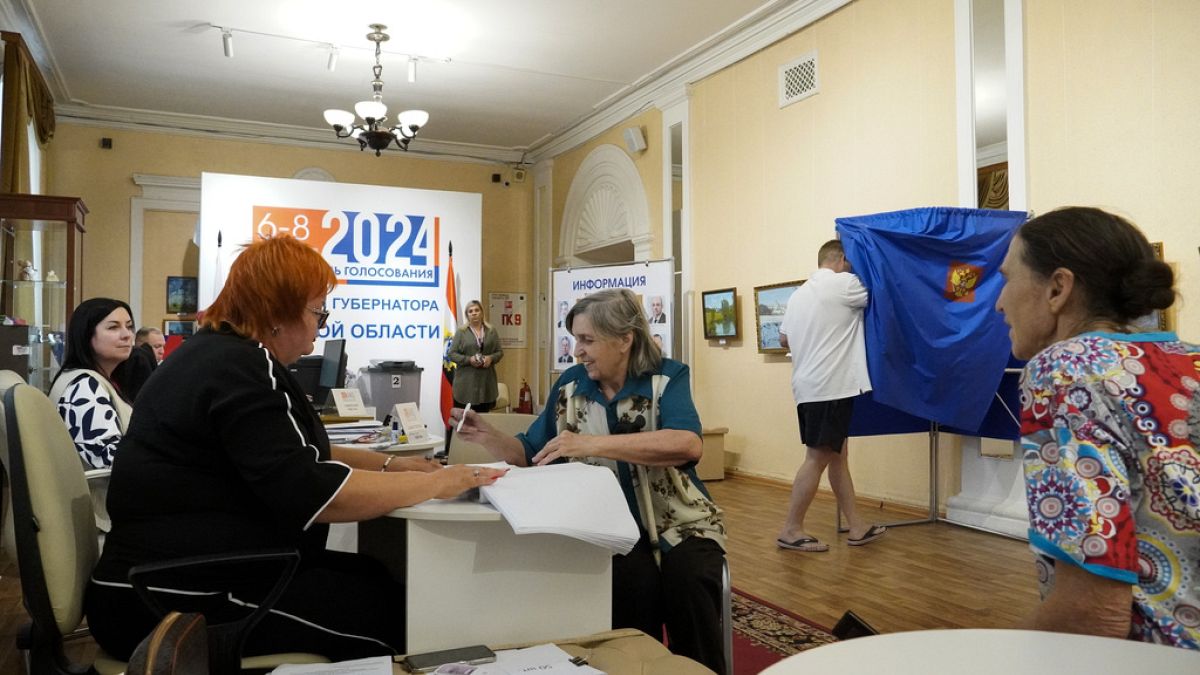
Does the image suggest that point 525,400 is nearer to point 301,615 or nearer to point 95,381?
point 95,381

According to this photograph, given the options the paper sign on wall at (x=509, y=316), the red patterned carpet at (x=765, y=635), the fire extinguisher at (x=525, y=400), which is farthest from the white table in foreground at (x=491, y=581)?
the paper sign on wall at (x=509, y=316)

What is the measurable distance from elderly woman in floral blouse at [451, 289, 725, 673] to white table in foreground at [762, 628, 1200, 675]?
1.10m

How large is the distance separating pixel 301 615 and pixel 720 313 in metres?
5.95

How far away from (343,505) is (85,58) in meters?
7.98

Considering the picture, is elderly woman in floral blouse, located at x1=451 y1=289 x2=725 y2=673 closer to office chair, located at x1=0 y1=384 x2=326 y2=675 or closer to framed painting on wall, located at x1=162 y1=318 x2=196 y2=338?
office chair, located at x1=0 y1=384 x2=326 y2=675

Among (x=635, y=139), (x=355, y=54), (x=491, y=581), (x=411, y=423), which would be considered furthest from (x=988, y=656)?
(x=635, y=139)

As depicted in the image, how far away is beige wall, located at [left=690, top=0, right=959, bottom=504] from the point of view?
5.36m

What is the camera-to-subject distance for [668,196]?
8062mm

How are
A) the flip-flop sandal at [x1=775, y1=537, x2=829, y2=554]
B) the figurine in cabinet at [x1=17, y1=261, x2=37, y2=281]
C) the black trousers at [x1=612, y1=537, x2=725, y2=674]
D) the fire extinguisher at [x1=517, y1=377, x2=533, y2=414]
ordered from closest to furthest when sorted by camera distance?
the black trousers at [x1=612, y1=537, x2=725, y2=674], the flip-flop sandal at [x1=775, y1=537, x2=829, y2=554], the figurine in cabinet at [x1=17, y1=261, x2=37, y2=281], the fire extinguisher at [x1=517, y1=377, x2=533, y2=414]

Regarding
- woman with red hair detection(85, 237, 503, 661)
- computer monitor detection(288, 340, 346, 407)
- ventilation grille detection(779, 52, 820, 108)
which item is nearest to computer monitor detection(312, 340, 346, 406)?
computer monitor detection(288, 340, 346, 407)

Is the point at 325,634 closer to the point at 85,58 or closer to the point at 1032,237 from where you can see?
the point at 1032,237

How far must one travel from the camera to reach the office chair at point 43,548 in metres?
1.49

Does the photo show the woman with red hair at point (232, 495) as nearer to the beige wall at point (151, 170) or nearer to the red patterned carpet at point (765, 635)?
the red patterned carpet at point (765, 635)

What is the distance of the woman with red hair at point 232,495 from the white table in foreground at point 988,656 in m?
0.88
